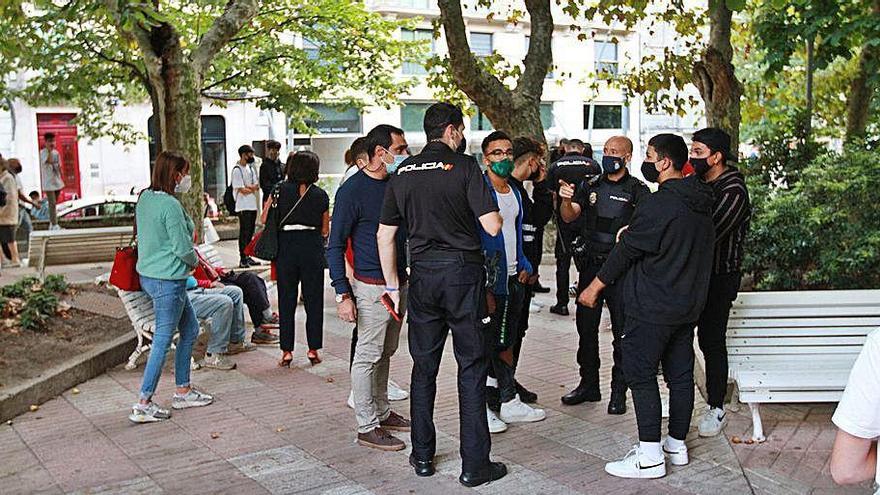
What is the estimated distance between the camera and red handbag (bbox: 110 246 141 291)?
696 centimetres

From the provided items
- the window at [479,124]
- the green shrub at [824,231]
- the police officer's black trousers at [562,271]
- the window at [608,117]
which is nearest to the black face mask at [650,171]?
the green shrub at [824,231]

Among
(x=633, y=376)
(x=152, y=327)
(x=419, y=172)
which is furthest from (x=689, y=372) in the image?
(x=152, y=327)

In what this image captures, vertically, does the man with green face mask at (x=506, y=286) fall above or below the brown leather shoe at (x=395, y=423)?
above

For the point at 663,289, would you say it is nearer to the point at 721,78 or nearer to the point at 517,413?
the point at 517,413

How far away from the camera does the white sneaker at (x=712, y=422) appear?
5.99m

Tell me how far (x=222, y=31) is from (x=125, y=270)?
7435mm

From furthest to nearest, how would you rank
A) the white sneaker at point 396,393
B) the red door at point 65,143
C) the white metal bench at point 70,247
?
1. the red door at point 65,143
2. the white metal bench at point 70,247
3. the white sneaker at point 396,393

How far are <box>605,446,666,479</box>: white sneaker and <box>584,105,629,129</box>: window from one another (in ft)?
128

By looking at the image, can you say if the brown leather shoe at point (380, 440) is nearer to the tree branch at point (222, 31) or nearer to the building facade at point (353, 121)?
the tree branch at point (222, 31)

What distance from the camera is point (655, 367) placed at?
534 cm

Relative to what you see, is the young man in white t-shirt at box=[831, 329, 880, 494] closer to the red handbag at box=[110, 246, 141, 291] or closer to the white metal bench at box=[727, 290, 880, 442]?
the white metal bench at box=[727, 290, 880, 442]

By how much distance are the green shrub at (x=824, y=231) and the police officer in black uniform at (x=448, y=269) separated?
406 centimetres

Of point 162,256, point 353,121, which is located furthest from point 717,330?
point 353,121

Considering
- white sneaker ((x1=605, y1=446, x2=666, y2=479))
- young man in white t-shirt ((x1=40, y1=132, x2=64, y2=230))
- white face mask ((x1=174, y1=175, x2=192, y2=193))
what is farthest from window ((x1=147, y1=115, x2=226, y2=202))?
white sneaker ((x1=605, y1=446, x2=666, y2=479))
